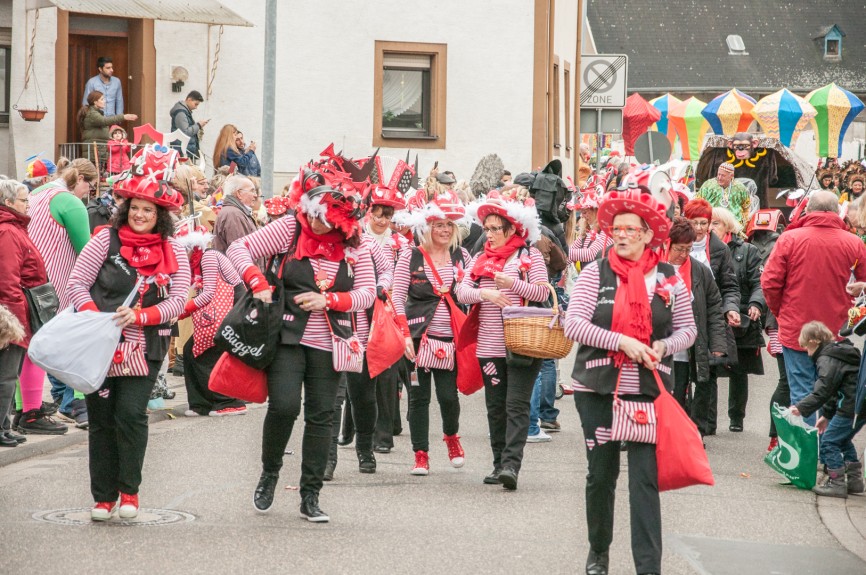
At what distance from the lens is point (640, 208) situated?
6.84 m

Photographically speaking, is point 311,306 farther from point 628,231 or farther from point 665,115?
A: point 665,115

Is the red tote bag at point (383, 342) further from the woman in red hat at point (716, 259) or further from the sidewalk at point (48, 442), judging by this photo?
the woman in red hat at point (716, 259)

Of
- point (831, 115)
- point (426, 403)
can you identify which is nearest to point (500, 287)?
point (426, 403)

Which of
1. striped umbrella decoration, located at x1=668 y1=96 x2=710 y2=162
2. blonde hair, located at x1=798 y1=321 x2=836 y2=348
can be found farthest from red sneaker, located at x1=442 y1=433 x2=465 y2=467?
striped umbrella decoration, located at x1=668 y1=96 x2=710 y2=162

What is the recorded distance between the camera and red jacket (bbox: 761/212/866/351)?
35.8ft

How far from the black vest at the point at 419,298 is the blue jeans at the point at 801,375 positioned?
2617 mm

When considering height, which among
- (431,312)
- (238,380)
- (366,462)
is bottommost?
(366,462)

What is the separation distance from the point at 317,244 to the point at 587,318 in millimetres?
1955

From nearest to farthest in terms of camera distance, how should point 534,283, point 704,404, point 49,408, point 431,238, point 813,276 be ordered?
point 534,283
point 431,238
point 813,276
point 49,408
point 704,404

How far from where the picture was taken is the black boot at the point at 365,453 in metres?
10.2

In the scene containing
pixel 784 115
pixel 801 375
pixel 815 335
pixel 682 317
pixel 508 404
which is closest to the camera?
pixel 682 317

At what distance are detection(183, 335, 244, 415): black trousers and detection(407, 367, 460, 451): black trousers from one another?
3.40 metres

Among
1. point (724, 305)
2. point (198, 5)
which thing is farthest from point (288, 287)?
point (198, 5)

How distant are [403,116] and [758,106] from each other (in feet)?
65.6
